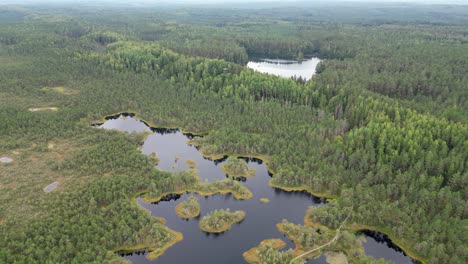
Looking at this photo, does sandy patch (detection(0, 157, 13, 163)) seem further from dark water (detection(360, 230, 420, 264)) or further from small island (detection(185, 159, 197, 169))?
dark water (detection(360, 230, 420, 264))

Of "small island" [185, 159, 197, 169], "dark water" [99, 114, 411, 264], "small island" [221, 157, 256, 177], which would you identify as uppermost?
"small island" [221, 157, 256, 177]

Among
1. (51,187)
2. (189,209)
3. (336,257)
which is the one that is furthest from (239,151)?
(51,187)

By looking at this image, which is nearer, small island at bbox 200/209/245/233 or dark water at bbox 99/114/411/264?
dark water at bbox 99/114/411/264

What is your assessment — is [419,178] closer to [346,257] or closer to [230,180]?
[346,257]

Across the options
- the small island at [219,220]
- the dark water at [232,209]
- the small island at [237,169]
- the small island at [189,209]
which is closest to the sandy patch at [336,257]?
the dark water at [232,209]

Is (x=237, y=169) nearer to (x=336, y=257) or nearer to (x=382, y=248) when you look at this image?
(x=336, y=257)

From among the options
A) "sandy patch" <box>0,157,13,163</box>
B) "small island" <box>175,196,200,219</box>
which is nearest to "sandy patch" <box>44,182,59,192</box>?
"sandy patch" <box>0,157,13,163</box>
